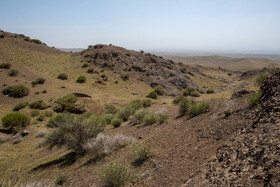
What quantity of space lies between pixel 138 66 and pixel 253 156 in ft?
135

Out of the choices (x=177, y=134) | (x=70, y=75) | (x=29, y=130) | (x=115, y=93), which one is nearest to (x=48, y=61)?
(x=70, y=75)

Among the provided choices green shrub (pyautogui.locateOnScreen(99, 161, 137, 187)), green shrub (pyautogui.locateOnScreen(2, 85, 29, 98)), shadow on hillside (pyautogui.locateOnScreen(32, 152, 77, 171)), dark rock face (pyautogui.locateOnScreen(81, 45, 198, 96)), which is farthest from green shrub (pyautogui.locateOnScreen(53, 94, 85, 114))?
dark rock face (pyautogui.locateOnScreen(81, 45, 198, 96))

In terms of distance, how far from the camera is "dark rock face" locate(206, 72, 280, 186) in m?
2.92

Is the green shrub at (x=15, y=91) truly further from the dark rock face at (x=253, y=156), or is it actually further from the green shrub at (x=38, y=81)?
the dark rock face at (x=253, y=156)

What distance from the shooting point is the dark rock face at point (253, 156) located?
2.92m

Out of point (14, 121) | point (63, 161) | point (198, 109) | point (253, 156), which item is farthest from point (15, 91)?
point (253, 156)

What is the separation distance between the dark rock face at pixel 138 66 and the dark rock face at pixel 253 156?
31126 mm

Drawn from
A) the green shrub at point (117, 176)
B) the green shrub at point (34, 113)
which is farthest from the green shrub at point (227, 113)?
the green shrub at point (34, 113)

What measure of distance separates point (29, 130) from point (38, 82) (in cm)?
1590

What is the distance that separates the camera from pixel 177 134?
744cm

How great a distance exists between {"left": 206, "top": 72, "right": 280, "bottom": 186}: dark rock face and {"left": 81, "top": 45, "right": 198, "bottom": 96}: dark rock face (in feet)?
102

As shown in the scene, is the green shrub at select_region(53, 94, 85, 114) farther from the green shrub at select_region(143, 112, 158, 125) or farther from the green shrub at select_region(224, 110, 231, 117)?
the green shrub at select_region(224, 110, 231, 117)

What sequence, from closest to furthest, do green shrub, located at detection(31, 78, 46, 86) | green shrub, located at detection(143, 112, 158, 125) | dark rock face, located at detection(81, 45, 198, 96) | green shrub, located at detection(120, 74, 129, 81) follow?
green shrub, located at detection(143, 112, 158, 125)
green shrub, located at detection(31, 78, 46, 86)
green shrub, located at detection(120, 74, 129, 81)
dark rock face, located at detection(81, 45, 198, 96)

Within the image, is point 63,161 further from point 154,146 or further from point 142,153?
point 154,146
